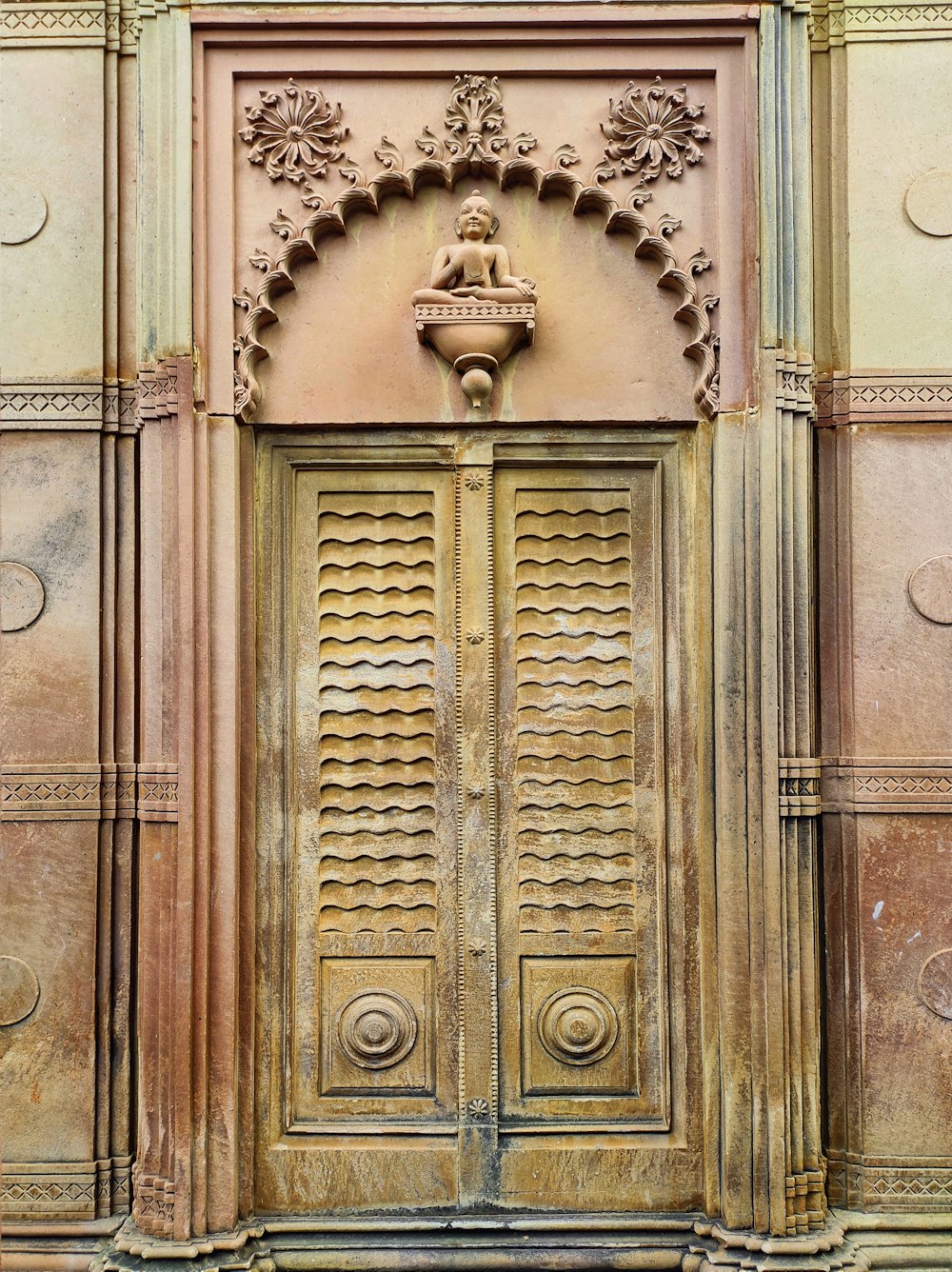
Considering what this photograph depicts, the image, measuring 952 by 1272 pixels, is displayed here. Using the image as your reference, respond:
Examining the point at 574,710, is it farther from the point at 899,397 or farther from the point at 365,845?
the point at 899,397

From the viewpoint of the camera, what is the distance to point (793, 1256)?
387 centimetres

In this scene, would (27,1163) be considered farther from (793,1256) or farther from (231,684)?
(793,1256)

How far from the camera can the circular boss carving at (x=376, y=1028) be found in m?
4.23

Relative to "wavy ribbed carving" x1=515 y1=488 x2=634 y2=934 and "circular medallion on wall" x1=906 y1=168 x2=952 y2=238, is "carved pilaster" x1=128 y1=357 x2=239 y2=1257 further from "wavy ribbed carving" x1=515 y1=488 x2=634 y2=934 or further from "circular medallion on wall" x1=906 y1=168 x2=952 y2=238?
"circular medallion on wall" x1=906 y1=168 x2=952 y2=238

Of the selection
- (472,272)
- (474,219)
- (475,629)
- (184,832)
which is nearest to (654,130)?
(474,219)

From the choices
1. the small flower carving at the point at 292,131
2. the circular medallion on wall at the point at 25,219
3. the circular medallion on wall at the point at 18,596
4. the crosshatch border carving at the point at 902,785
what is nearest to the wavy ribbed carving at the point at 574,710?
the crosshatch border carving at the point at 902,785

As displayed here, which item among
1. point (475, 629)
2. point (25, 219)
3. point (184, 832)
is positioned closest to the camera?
point (184, 832)

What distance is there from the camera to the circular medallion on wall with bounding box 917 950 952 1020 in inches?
161

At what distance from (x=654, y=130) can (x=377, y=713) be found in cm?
253

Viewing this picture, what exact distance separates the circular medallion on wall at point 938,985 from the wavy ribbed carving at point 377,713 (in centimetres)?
191

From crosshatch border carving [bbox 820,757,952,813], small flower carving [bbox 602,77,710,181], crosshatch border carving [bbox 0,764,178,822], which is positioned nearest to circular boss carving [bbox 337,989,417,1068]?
crosshatch border carving [bbox 0,764,178,822]

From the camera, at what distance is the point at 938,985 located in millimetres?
4090

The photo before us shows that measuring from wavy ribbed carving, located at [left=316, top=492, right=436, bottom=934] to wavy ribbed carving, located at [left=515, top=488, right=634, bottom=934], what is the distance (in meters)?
0.38

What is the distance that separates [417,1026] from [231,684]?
1.55 metres
